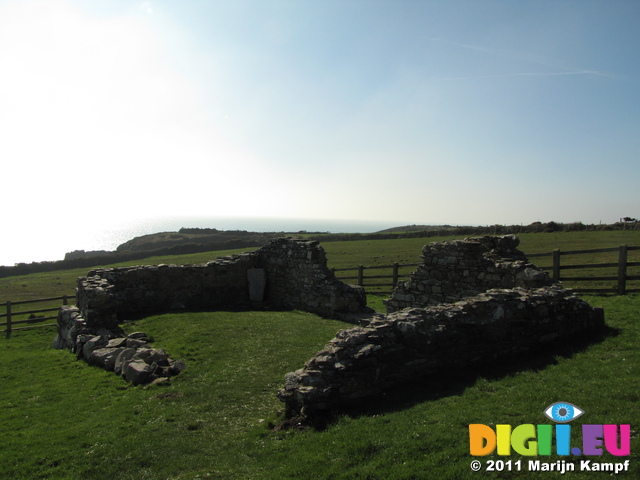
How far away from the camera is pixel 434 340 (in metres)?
7.88

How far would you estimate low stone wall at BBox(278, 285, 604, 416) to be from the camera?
23.2 ft

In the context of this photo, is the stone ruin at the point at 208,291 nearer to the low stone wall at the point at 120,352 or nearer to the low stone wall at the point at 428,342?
the low stone wall at the point at 120,352

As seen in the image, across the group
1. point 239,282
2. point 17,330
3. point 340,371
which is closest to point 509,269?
point 340,371

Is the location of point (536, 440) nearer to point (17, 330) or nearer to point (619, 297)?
point (619, 297)

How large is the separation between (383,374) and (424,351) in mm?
985

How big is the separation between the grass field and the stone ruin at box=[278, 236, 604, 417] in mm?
358

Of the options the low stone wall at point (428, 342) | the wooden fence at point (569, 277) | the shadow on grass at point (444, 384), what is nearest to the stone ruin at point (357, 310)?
the low stone wall at point (428, 342)

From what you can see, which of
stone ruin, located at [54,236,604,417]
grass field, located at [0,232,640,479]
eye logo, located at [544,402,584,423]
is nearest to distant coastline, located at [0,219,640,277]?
stone ruin, located at [54,236,604,417]

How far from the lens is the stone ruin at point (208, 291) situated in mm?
14648

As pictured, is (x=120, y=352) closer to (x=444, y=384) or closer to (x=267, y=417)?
(x=267, y=417)

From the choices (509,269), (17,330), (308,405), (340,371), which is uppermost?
(509,269)

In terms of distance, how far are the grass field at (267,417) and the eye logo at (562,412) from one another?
11 cm

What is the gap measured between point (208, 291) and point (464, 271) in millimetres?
11924

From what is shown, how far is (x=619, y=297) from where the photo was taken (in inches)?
548
